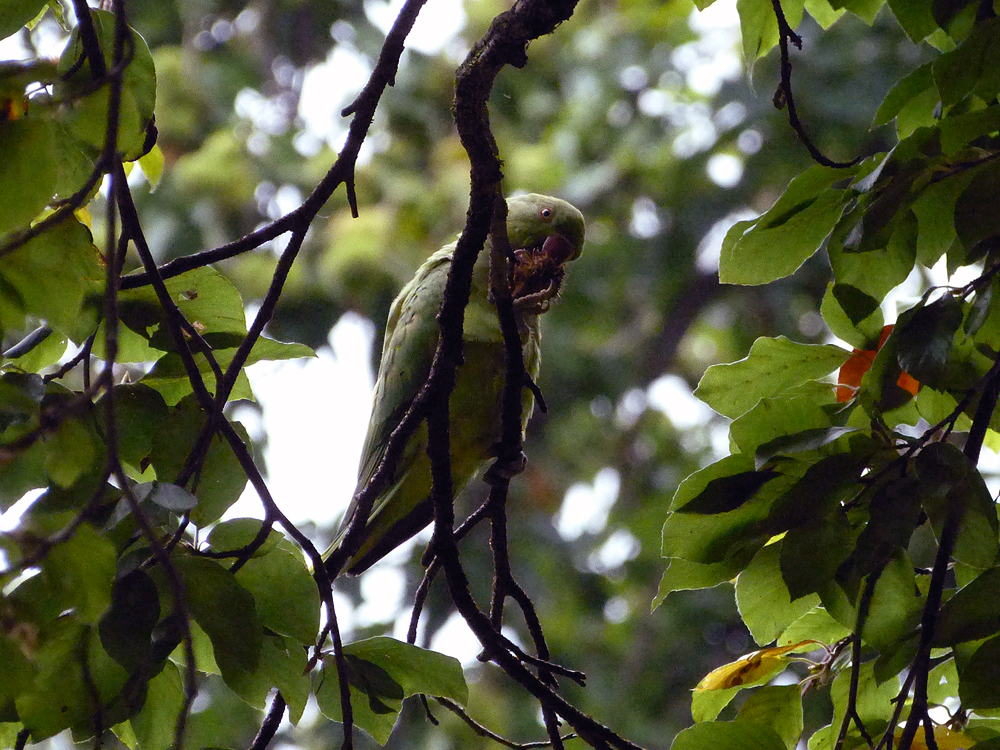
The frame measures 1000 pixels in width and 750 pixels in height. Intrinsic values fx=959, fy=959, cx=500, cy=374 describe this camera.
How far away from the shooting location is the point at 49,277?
1.29 meters

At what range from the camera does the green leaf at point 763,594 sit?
5.37 ft

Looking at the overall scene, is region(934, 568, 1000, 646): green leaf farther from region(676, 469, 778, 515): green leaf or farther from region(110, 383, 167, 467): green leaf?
region(110, 383, 167, 467): green leaf

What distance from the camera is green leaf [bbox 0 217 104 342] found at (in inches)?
50.0

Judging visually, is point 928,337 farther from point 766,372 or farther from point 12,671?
point 12,671

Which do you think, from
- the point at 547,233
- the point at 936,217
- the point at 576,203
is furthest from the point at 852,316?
the point at 576,203

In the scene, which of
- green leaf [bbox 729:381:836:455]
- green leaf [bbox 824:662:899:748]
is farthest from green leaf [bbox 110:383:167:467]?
green leaf [bbox 824:662:899:748]

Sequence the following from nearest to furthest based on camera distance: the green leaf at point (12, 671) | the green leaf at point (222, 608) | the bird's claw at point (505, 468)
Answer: the green leaf at point (12, 671)
the green leaf at point (222, 608)
the bird's claw at point (505, 468)

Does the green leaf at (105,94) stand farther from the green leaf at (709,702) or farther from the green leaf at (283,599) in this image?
the green leaf at (709,702)

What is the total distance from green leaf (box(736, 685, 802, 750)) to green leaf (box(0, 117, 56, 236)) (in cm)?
139

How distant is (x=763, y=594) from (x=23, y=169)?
129 centimetres

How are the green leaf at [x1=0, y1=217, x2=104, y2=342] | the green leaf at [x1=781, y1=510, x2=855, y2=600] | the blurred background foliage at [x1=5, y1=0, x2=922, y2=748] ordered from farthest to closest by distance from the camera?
the blurred background foliage at [x1=5, y1=0, x2=922, y2=748]
the green leaf at [x1=781, y1=510, x2=855, y2=600]
the green leaf at [x1=0, y1=217, x2=104, y2=342]

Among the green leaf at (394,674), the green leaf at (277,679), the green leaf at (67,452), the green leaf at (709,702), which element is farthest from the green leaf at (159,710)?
the green leaf at (709,702)

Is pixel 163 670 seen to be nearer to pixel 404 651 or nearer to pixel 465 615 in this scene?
pixel 404 651

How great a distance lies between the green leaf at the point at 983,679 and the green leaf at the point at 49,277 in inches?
54.3
